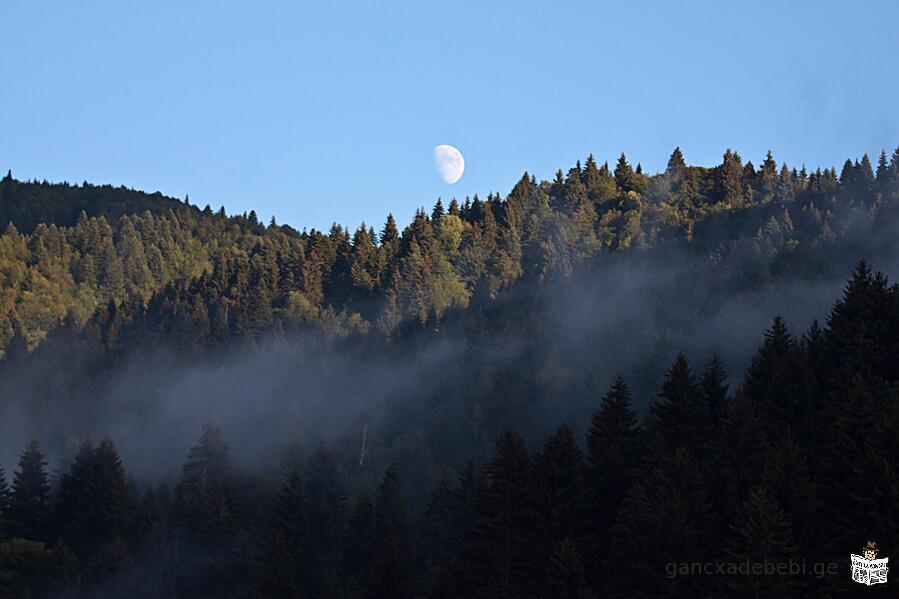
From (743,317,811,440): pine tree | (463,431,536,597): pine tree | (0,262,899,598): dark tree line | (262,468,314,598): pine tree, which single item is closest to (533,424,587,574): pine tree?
(0,262,899,598): dark tree line

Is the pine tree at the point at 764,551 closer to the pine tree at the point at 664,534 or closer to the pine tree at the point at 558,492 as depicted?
the pine tree at the point at 664,534

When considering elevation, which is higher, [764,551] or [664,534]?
[664,534]

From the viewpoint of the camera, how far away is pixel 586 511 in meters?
53.2

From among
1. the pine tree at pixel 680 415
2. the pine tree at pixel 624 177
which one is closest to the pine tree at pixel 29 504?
the pine tree at pixel 680 415

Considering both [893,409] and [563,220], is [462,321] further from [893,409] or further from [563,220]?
[893,409]

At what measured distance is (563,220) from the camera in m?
173

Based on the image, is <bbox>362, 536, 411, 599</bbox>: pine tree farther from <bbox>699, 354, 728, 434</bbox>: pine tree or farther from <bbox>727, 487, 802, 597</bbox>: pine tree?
<bbox>727, 487, 802, 597</bbox>: pine tree

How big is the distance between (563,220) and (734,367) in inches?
2616

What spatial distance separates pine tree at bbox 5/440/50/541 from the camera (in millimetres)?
85625

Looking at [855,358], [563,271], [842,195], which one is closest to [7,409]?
[563,271]

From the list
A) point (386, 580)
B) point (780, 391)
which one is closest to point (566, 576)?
point (386, 580)

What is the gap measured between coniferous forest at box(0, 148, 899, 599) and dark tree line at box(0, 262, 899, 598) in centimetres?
17

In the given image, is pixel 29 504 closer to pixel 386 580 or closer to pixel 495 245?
pixel 386 580

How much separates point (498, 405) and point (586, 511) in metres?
67.8
